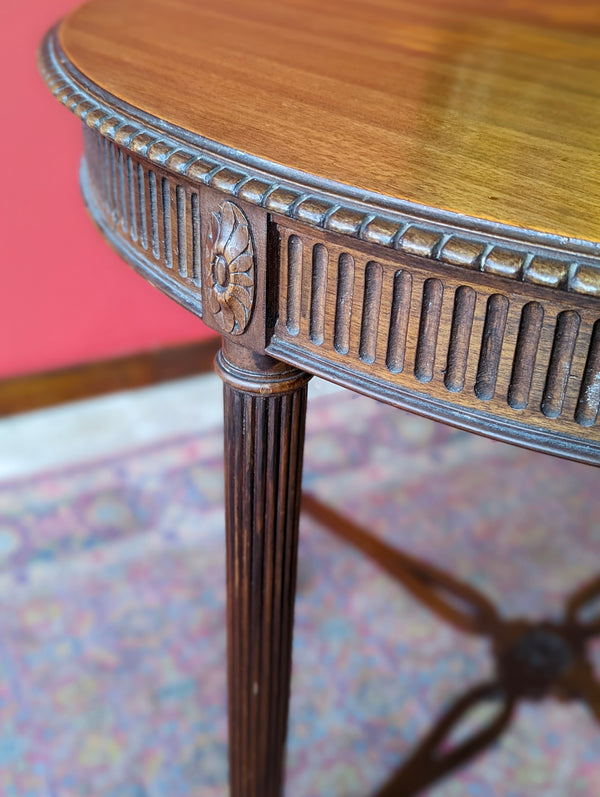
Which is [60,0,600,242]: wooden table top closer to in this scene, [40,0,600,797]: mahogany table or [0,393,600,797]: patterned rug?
[40,0,600,797]: mahogany table

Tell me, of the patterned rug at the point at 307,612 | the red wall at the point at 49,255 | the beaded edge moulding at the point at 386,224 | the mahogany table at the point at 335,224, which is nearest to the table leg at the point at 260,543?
the mahogany table at the point at 335,224

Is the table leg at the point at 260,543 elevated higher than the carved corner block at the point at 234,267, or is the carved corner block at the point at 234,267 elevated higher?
the carved corner block at the point at 234,267

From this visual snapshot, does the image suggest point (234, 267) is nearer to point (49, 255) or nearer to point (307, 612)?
point (307, 612)

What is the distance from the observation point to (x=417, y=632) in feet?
3.08

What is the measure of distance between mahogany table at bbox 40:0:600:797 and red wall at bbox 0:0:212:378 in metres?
0.50

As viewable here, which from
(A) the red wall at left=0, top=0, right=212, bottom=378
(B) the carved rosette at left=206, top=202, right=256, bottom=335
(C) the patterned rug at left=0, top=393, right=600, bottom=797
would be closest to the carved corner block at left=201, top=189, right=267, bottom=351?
(B) the carved rosette at left=206, top=202, right=256, bottom=335

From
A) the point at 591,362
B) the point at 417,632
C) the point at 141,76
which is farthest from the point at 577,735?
the point at 141,76

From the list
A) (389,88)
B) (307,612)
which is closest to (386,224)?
(389,88)

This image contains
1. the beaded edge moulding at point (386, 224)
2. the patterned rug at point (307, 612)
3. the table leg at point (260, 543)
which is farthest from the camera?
the patterned rug at point (307, 612)

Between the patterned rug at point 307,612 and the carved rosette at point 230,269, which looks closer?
the carved rosette at point 230,269

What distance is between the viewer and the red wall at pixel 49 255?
1.04 metres

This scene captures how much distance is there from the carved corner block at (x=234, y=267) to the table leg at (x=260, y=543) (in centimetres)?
3

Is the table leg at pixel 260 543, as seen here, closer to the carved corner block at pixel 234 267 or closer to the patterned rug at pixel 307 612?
the carved corner block at pixel 234 267

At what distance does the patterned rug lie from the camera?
31.4 inches
